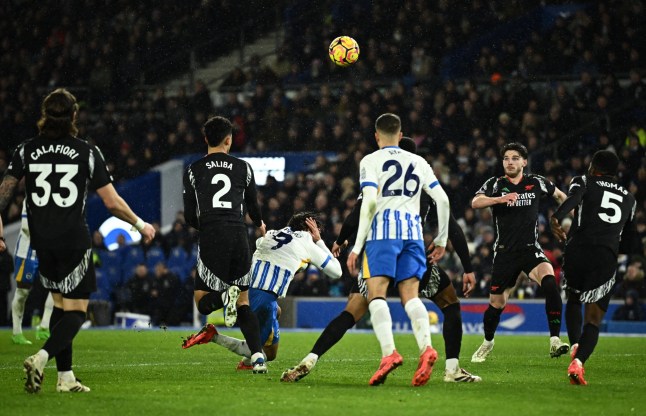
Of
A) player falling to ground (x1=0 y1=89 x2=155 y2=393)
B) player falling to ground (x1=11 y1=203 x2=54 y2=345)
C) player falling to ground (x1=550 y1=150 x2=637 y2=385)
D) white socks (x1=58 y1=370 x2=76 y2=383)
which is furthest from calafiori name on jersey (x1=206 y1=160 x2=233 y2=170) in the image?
player falling to ground (x1=11 y1=203 x2=54 y2=345)

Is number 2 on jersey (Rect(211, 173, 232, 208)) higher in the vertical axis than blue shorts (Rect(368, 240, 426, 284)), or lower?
higher

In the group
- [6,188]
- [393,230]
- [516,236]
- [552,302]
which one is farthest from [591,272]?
[6,188]

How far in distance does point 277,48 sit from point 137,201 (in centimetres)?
606

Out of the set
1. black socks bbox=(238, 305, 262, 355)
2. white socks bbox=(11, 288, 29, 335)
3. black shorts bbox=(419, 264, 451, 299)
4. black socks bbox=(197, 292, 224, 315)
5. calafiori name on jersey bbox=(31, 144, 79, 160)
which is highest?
calafiori name on jersey bbox=(31, 144, 79, 160)

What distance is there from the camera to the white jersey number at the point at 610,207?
365 inches

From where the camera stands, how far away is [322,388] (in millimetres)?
8164

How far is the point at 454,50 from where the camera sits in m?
26.5

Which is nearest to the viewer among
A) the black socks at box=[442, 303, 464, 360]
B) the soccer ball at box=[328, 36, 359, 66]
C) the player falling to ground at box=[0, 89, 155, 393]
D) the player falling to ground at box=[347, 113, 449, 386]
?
the player falling to ground at box=[0, 89, 155, 393]

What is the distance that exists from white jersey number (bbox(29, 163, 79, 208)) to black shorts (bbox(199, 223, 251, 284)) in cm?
218

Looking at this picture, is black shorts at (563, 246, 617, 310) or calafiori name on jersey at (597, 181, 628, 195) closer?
black shorts at (563, 246, 617, 310)

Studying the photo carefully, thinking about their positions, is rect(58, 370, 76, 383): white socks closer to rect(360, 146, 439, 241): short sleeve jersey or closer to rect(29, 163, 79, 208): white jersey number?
rect(29, 163, 79, 208): white jersey number

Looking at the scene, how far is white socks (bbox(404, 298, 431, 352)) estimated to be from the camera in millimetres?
8062

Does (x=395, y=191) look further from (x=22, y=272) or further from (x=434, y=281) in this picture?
(x=22, y=272)

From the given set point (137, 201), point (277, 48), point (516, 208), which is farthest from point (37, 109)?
point (516, 208)
